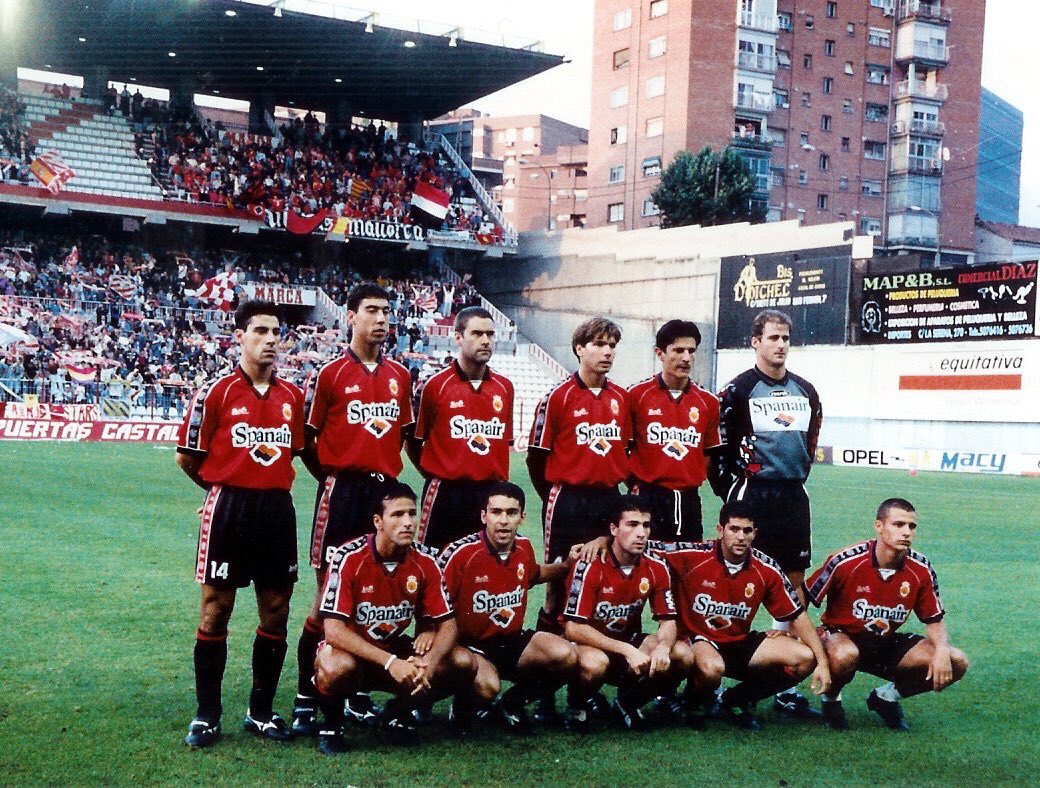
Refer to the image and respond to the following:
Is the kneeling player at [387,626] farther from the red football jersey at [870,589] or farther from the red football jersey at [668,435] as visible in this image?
the red football jersey at [870,589]

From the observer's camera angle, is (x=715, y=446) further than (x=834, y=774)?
Yes

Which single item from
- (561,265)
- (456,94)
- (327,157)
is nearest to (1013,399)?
(561,265)

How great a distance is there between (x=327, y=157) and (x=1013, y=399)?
82.7 ft

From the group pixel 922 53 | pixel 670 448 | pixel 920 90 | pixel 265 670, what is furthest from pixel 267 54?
pixel 920 90

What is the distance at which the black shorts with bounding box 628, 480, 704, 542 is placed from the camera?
702cm

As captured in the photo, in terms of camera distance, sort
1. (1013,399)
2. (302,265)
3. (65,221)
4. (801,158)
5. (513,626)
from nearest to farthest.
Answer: (513,626) → (1013,399) → (65,221) → (302,265) → (801,158)

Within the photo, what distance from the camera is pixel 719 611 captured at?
655 centimetres

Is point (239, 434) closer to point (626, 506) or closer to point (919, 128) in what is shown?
point (626, 506)

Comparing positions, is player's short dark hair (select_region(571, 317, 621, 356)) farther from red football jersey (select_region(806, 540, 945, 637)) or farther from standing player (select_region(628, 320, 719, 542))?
red football jersey (select_region(806, 540, 945, 637))

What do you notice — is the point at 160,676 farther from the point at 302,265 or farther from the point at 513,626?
A: the point at 302,265

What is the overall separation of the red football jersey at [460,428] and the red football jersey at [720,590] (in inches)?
42.3

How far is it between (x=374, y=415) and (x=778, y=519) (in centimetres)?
251

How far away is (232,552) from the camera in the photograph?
583 cm

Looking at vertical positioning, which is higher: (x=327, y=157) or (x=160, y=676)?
(x=327, y=157)
